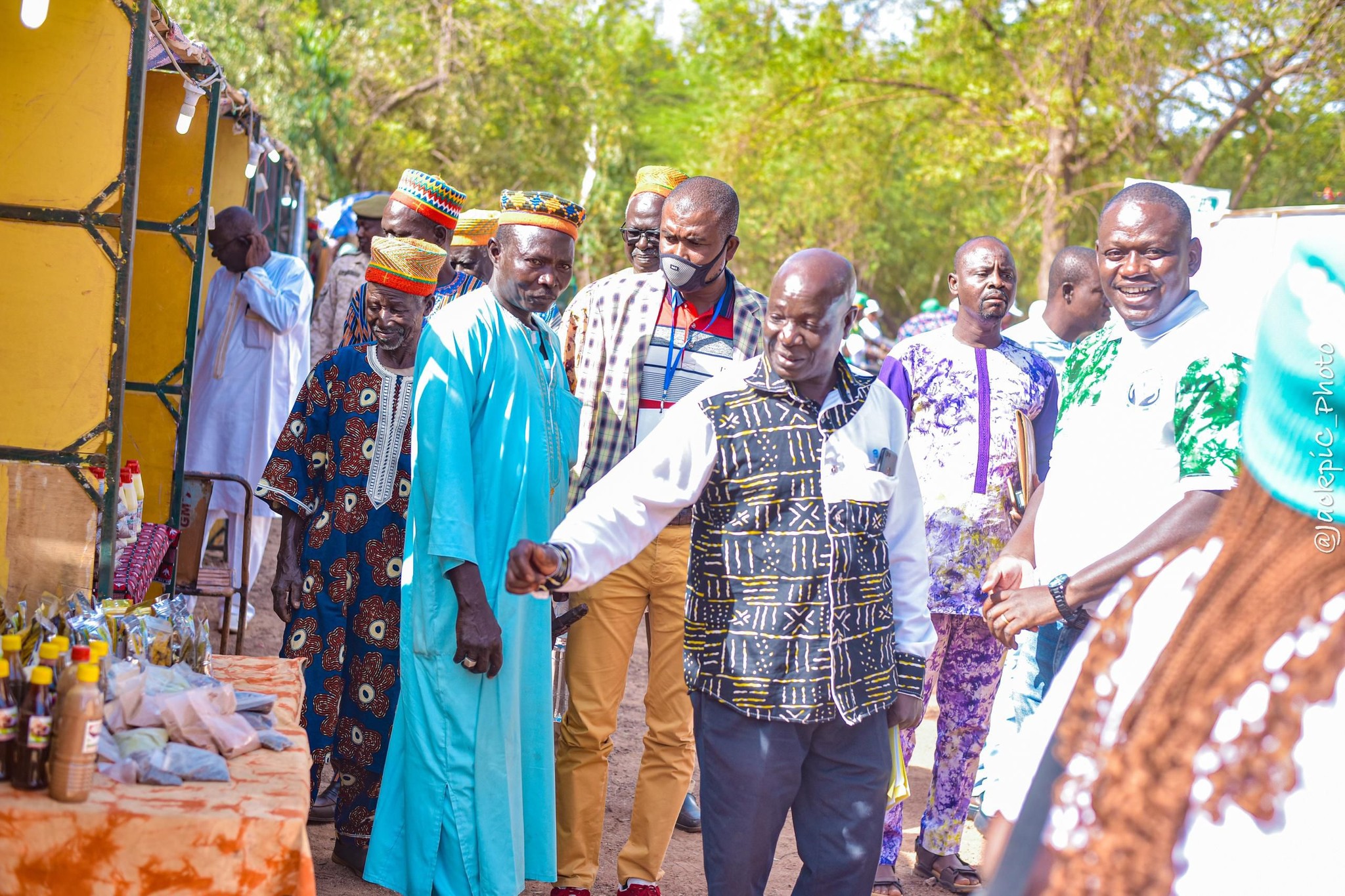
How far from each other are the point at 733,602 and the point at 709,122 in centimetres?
2353

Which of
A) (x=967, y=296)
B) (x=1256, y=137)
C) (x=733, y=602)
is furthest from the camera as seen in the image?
(x=1256, y=137)

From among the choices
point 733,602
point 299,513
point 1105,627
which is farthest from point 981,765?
point 1105,627

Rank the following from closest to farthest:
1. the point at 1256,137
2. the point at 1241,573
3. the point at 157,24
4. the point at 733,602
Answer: the point at 1241,573 → the point at 733,602 → the point at 157,24 → the point at 1256,137

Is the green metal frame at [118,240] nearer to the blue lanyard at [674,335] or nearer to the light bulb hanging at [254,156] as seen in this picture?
the blue lanyard at [674,335]

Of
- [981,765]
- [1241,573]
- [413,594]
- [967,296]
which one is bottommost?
[981,765]

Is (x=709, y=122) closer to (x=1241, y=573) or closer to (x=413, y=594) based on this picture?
(x=413, y=594)

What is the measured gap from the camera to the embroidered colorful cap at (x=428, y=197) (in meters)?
5.32

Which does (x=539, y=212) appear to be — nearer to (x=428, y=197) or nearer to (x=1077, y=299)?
(x=428, y=197)

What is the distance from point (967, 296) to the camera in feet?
16.8

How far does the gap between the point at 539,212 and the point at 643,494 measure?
131 centimetres

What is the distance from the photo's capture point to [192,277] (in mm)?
6703

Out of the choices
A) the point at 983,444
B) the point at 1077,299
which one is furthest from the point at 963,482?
the point at 1077,299

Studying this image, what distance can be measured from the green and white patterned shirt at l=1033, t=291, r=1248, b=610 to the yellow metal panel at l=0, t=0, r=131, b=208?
3073 mm

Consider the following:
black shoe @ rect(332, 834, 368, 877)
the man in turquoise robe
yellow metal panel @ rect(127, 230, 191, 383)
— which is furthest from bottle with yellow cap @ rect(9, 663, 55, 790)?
yellow metal panel @ rect(127, 230, 191, 383)
